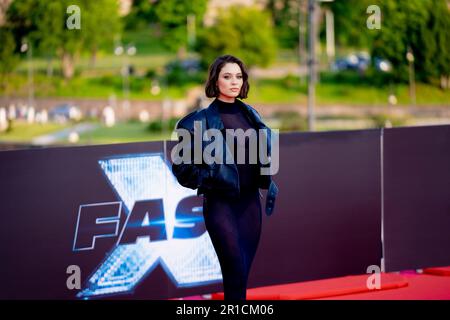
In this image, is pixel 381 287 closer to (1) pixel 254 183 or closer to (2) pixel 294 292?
(2) pixel 294 292

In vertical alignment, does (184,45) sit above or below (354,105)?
above

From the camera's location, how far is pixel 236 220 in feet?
20.3

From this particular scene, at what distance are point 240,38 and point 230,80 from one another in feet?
160

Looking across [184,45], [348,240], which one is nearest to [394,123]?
[184,45]

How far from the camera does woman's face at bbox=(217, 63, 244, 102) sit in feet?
20.2

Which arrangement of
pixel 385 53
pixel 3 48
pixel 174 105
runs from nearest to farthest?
1. pixel 385 53
2. pixel 3 48
3. pixel 174 105

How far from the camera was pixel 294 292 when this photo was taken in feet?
28.1

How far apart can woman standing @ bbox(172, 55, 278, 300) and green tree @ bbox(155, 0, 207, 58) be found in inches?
1815

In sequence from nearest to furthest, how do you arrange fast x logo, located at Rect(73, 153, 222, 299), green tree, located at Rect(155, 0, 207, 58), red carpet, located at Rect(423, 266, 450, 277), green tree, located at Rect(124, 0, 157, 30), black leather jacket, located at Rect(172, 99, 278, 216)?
black leather jacket, located at Rect(172, 99, 278, 216) → fast x logo, located at Rect(73, 153, 222, 299) → red carpet, located at Rect(423, 266, 450, 277) → green tree, located at Rect(124, 0, 157, 30) → green tree, located at Rect(155, 0, 207, 58)

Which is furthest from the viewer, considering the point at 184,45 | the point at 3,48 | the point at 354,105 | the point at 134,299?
the point at 184,45

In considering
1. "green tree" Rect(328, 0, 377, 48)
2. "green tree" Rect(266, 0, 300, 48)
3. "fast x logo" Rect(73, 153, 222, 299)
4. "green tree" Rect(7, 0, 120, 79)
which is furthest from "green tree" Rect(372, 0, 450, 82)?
"green tree" Rect(266, 0, 300, 48)

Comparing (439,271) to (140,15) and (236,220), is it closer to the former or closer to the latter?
(236,220)

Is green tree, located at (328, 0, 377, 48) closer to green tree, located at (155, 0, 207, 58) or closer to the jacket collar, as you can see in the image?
green tree, located at (155, 0, 207, 58)

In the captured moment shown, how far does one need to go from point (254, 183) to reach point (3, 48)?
106 ft
